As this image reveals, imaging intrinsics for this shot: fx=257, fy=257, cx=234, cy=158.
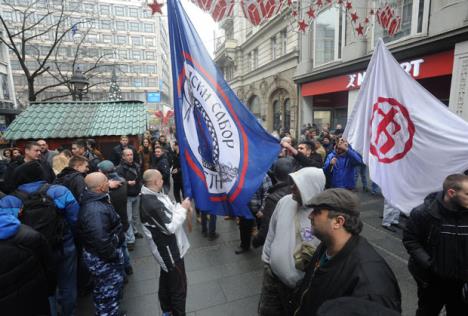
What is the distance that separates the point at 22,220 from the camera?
7.97 feet

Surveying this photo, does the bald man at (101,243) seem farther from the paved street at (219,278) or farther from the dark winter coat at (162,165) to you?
the dark winter coat at (162,165)

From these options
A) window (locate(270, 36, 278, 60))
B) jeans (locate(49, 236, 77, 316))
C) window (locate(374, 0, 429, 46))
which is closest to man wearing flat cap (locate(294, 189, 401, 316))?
jeans (locate(49, 236, 77, 316))

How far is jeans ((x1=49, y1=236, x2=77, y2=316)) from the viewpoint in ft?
9.31

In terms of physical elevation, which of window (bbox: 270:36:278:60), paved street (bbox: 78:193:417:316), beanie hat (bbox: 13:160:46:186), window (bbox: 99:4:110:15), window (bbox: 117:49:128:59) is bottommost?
paved street (bbox: 78:193:417:316)

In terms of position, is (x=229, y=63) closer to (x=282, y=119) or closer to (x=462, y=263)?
(x=282, y=119)

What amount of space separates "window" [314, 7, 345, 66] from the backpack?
13.5 metres

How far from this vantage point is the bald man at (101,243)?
8.44ft

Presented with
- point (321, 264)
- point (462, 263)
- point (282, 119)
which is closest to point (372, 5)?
point (282, 119)

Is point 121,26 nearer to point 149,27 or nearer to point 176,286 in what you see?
point 149,27

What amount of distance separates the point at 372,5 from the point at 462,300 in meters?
11.5

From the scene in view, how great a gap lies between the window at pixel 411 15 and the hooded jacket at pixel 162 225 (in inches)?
400

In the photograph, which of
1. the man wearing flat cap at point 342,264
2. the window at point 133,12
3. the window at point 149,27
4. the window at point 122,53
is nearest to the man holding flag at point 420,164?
the man wearing flat cap at point 342,264

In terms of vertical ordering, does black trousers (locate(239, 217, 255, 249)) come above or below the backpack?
below

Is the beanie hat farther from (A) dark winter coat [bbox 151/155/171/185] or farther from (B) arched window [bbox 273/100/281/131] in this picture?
(B) arched window [bbox 273/100/281/131]
